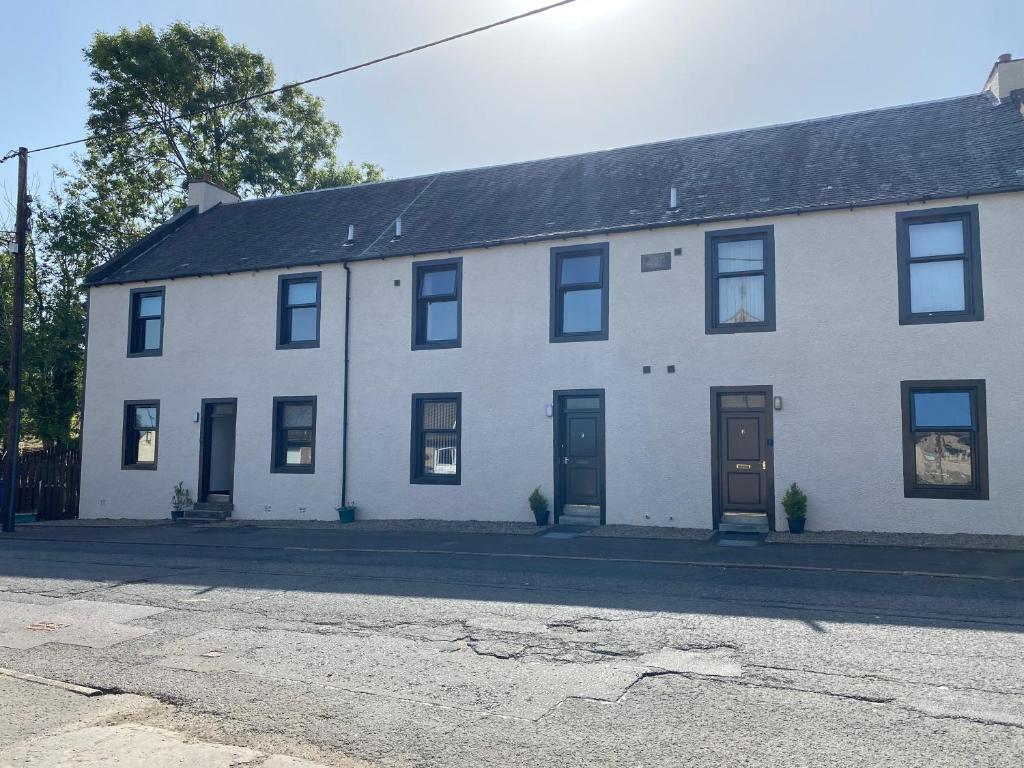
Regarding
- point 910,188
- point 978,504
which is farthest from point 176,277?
point 978,504

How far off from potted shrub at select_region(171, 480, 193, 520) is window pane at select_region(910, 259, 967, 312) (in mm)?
16014

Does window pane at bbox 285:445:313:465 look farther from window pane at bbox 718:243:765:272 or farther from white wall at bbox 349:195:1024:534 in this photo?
window pane at bbox 718:243:765:272

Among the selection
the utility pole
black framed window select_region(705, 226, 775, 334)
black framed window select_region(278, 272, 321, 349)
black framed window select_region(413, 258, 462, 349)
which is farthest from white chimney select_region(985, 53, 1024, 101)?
the utility pole

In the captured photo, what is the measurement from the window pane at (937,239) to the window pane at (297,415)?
12.6 metres

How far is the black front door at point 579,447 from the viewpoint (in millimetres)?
15617

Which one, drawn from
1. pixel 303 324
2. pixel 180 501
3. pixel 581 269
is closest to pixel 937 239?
pixel 581 269

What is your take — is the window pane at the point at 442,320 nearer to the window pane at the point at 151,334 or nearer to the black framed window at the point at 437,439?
the black framed window at the point at 437,439

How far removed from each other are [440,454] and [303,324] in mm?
4732

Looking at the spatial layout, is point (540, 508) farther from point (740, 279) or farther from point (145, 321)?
point (145, 321)

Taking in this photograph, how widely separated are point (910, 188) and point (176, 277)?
53.9ft

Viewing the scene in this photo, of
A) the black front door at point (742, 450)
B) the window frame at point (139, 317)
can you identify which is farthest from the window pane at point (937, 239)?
the window frame at point (139, 317)

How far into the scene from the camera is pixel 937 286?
13.5 metres

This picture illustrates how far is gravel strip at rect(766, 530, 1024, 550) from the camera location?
472 inches

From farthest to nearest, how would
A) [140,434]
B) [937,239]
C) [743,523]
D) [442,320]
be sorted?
[140,434], [442,320], [743,523], [937,239]
